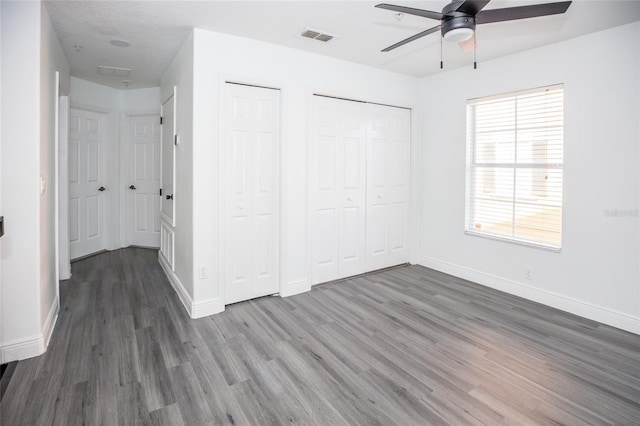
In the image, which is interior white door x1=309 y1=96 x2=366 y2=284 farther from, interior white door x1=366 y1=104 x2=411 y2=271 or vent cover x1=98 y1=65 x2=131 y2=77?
vent cover x1=98 y1=65 x2=131 y2=77

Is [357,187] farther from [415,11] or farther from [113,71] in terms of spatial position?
[113,71]

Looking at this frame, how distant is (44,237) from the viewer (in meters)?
2.69

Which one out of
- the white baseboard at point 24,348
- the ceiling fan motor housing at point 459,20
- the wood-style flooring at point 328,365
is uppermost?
the ceiling fan motor housing at point 459,20

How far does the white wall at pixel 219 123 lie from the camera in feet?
10.5

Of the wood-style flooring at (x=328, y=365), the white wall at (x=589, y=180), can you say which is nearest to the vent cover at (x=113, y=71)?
the wood-style flooring at (x=328, y=365)

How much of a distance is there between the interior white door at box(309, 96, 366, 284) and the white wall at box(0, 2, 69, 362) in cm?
236

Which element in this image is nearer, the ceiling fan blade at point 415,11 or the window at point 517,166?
the ceiling fan blade at point 415,11

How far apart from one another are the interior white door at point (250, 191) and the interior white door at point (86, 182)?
3056mm

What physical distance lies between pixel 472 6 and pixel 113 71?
435cm

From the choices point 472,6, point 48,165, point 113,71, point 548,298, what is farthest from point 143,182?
point 548,298

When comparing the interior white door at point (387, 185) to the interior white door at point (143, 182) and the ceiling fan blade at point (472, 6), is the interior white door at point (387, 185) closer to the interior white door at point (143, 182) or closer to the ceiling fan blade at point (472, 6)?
the ceiling fan blade at point (472, 6)

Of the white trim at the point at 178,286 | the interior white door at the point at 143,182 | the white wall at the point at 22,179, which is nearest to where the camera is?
the white wall at the point at 22,179

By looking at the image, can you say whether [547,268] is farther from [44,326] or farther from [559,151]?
[44,326]

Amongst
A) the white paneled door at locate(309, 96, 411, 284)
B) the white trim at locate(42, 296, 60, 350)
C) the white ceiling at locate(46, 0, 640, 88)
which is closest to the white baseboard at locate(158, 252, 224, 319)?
the white trim at locate(42, 296, 60, 350)
